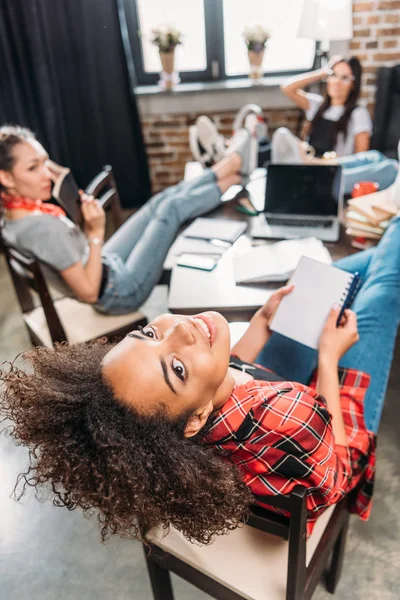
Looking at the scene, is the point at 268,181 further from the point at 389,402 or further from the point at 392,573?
the point at 392,573

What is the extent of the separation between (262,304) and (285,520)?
70cm

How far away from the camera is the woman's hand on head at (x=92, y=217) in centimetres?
186

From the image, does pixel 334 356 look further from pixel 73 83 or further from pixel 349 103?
pixel 73 83

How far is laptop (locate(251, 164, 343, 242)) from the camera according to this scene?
1.76m

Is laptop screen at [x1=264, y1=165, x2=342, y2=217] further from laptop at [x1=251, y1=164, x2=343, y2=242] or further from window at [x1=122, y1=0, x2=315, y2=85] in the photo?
window at [x1=122, y1=0, x2=315, y2=85]

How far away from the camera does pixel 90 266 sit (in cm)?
175

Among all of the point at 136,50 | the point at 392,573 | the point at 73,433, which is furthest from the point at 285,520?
the point at 136,50

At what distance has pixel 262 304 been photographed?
1.42 m

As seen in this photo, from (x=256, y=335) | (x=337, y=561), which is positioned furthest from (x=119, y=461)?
(x=337, y=561)

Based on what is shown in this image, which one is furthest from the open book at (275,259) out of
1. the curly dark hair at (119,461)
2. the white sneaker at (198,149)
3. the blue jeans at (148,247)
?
the white sneaker at (198,149)

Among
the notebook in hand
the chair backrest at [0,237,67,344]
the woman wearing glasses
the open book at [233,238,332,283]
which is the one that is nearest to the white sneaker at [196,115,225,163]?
the woman wearing glasses

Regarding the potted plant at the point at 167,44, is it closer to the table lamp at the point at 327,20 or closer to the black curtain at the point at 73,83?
the black curtain at the point at 73,83

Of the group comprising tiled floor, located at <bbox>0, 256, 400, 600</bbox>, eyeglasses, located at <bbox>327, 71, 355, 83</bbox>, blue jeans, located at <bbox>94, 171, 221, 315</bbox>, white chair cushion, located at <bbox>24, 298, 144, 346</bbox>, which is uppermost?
eyeglasses, located at <bbox>327, 71, 355, 83</bbox>

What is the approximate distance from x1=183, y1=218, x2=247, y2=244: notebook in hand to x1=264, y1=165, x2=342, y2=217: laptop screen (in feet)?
0.51
